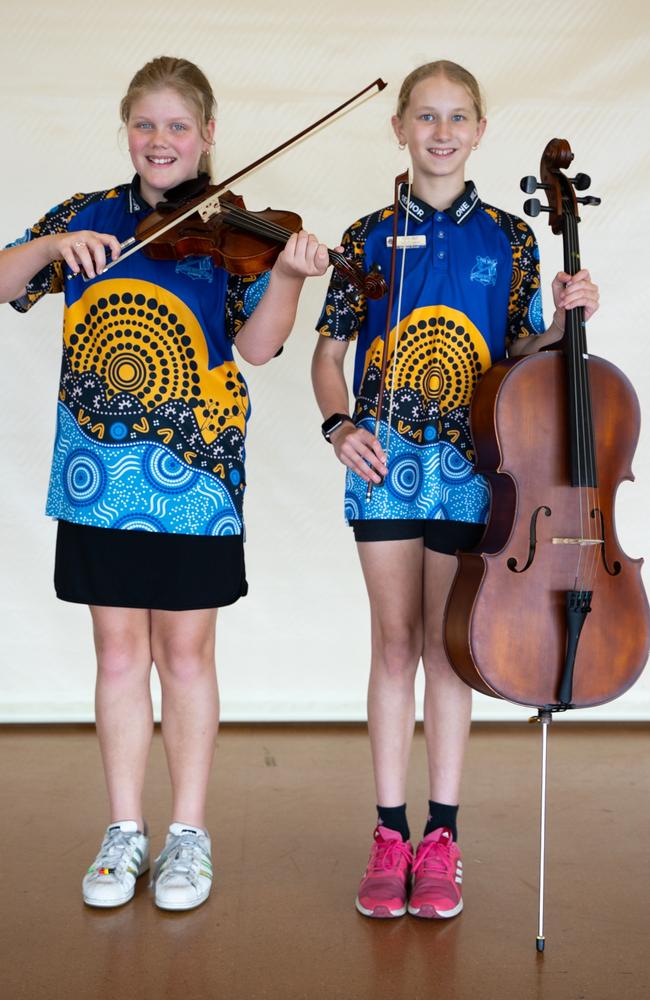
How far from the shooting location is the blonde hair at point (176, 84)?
1863mm

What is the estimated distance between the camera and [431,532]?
190 cm

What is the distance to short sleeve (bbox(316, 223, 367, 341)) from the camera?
1.95 metres

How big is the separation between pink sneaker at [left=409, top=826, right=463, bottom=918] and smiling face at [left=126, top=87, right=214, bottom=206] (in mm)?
1206

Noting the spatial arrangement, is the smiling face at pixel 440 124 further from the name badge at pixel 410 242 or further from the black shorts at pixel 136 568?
the black shorts at pixel 136 568

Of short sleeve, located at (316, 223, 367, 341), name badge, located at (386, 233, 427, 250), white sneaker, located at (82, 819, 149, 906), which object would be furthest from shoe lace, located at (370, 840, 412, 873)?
name badge, located at (386, 233, 427, 250)

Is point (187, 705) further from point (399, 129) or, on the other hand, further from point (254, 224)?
point (399, 129)

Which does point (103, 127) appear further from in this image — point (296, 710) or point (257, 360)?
point (296, 710)

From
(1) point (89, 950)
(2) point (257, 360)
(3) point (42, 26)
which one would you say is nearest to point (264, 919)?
(1) point (89, 950)

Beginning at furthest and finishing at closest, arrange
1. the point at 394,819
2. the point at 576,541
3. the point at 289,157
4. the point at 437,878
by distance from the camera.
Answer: the point at 289,157, the point at 394,819, the point at 437,878, the point at 576,541

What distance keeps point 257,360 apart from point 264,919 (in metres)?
0.92

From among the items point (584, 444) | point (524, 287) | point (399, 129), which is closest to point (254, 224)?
point (399, 129)

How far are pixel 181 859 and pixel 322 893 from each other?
25 cm

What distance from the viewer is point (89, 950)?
5.53 feet

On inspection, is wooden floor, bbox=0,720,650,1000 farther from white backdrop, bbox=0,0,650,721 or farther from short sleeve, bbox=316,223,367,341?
short sleeve, bbox=316,223,367,341
